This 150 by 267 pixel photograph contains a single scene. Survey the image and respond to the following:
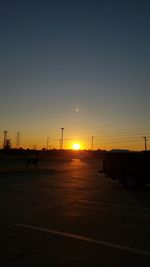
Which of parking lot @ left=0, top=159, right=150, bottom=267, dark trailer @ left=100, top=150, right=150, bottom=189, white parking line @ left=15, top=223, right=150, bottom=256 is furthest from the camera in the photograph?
dark trailer @ left=100, top=150, right=150, bottom=189

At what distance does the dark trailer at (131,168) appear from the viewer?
16891 millimetres

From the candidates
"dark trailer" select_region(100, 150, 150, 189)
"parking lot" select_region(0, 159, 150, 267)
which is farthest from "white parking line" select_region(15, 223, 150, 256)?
"dark trailer" select_region(100, 150, 150, 189)

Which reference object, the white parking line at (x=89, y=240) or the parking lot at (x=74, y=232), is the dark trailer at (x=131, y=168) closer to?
the parking lot at (x=74, y=232)

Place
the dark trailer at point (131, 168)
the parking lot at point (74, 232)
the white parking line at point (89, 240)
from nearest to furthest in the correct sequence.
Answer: the parking lot at point (74, 232)
the white parking line at point (89, 240)
the dark trailer at point (131, 168)

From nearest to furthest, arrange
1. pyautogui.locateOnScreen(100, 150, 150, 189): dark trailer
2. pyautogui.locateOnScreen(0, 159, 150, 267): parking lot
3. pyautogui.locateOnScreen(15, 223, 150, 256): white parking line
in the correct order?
pyautogui.locateOnScreen(0, 159, 150, 267): parking lot → pyautogui.locateOnScreen(15, 223, 150, 256): white parking line → pyautogui.locateOnScreen(100, 150, 150, 189): dark trailer

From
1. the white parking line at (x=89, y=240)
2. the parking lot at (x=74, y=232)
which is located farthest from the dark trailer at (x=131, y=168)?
the white parking line at (x=89, y=240)

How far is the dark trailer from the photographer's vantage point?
55.4ft

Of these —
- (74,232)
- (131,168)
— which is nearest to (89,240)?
(74,232)

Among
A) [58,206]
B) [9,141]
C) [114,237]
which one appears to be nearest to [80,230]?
[114,237]

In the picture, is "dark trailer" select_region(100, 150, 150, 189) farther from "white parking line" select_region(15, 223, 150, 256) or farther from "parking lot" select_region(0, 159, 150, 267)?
"white parking line" select_region(15, 223, 150, 256)

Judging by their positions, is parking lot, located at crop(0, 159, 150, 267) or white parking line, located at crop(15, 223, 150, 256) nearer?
parking lot, located at crop(0, 159, 150, 267)

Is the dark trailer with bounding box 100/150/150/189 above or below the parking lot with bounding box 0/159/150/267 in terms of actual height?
above

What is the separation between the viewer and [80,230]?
7484 millimetres

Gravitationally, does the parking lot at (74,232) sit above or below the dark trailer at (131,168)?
below
